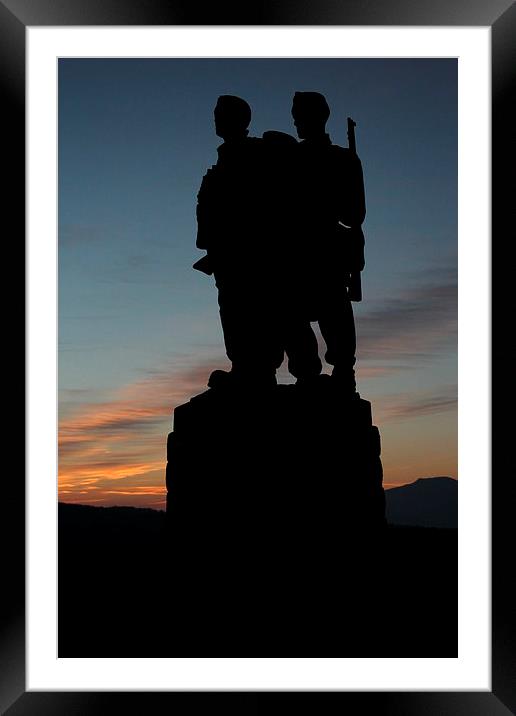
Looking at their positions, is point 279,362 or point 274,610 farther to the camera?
point 279,362

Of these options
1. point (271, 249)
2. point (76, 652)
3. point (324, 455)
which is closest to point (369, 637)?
point (324, 455)

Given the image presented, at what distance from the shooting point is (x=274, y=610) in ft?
10.7

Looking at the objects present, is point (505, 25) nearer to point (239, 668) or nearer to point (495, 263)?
point (495, 263)

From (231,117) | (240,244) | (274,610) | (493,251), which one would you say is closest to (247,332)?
(240,244)

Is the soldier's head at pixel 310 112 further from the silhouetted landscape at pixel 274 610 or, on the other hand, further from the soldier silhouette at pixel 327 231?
the silhouetted landscape at pixel 274 610

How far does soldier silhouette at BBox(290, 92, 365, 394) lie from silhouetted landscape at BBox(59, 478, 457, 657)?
2.50 ft

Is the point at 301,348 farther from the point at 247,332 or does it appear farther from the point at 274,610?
the point at 274,610

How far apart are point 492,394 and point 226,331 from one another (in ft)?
4.60

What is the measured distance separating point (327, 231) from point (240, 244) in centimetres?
37

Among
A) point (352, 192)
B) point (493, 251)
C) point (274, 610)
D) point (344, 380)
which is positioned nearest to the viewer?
point (493, 251)

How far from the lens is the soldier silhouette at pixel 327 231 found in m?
3.38

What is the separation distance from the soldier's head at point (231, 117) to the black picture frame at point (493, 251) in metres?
1.01

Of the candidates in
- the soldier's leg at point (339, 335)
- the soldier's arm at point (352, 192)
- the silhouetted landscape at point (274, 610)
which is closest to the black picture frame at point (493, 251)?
the silhouetted landscape at point (274, 610)

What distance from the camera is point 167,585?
134 inches
